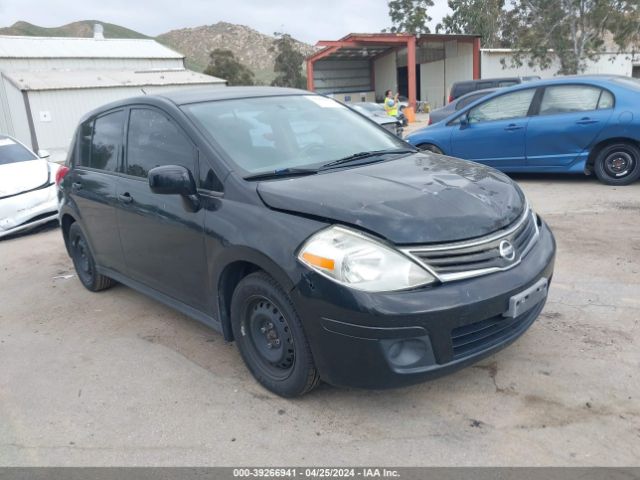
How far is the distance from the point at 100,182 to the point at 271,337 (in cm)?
226

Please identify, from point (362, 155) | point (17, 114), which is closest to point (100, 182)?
point (362, 155)

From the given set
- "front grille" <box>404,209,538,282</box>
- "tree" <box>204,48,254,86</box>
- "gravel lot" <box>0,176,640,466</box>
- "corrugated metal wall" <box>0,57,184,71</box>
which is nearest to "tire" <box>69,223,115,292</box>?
"gravel lot" <box>0,176,640,466</box>

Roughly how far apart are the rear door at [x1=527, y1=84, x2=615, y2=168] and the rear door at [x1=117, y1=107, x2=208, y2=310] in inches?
224

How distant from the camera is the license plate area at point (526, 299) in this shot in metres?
2.76

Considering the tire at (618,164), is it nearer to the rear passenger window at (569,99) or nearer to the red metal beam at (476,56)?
the rear passenger window at (569,99)

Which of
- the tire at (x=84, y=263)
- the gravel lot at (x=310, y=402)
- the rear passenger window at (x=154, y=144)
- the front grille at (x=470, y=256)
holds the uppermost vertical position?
the rear passenger window at (x=154, y=144)

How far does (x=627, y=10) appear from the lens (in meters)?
32.5

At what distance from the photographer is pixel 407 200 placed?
9.48 feet

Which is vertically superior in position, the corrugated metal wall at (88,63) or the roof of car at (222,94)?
the corrugated metal wall at (88,63)

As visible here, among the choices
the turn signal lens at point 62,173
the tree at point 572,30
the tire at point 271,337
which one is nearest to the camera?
the tire at point 271,337

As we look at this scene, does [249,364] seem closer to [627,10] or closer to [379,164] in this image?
[379,164]

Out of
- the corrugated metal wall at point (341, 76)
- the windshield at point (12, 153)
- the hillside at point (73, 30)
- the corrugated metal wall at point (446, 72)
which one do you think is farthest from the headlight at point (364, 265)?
the hillside at point (73, 30)

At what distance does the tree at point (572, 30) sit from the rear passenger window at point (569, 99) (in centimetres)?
2897

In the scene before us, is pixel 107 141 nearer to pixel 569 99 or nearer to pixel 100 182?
pixel 100 182
